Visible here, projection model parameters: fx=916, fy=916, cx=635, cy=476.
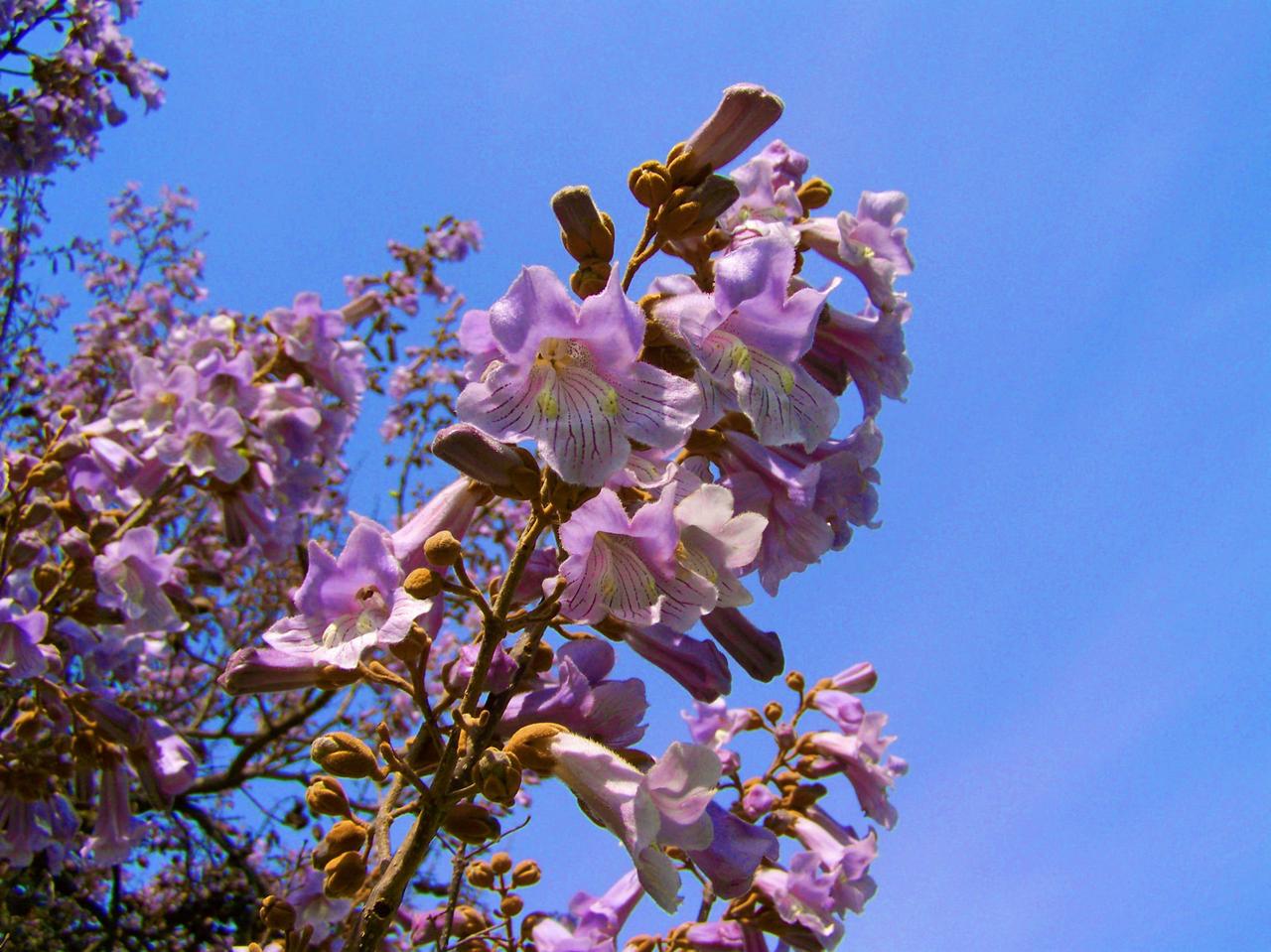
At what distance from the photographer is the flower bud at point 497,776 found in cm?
156

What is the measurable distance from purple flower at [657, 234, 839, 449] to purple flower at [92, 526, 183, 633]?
3.50m

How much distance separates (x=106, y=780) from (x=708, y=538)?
3.57 metres

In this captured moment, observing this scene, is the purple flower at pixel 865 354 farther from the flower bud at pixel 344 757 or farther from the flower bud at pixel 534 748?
the flower bud at pixel 344 757

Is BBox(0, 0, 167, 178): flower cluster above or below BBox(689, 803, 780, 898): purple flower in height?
above

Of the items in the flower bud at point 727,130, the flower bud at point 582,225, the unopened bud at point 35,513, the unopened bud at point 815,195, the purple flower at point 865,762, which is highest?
the unopened bud at point 35,513

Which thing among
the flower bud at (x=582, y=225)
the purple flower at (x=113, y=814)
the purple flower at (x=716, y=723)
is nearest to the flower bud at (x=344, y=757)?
the flower bud at (x=582, y=225)

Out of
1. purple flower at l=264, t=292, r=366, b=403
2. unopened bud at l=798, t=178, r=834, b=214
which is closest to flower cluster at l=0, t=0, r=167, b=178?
purple flower at l=264, t=292, r=366, b=403

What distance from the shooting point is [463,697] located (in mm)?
1791

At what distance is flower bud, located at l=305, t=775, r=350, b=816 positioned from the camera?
1806 mm

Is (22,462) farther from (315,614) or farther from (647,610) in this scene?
(647,610)

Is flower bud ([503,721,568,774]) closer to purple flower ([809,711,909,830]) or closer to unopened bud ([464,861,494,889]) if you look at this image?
unopened bud ([464,861,494,889])

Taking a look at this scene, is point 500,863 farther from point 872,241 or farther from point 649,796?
point 872,241

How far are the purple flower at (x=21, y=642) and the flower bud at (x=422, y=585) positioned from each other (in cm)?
319

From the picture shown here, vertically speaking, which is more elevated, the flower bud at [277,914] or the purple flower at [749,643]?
the purple flower at [749,643]
